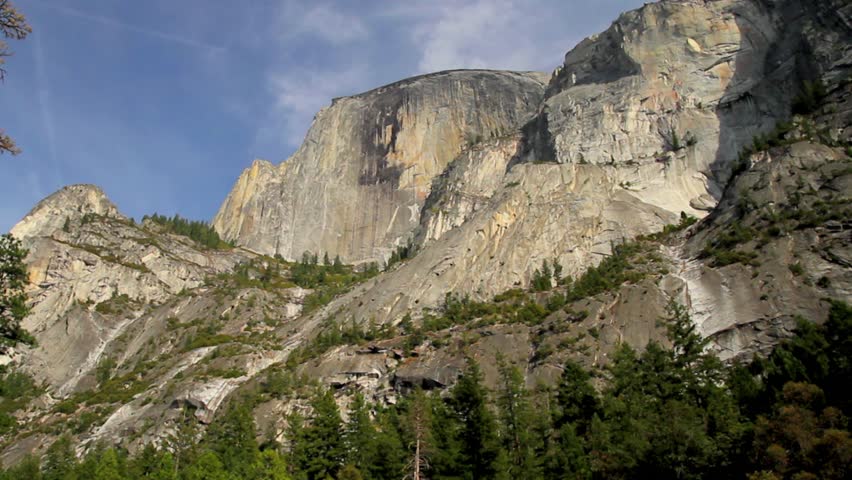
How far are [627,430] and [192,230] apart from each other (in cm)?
12638

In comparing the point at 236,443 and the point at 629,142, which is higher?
the point at 629,142

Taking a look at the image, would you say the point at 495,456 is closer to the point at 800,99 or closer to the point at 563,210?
the point at 563,210

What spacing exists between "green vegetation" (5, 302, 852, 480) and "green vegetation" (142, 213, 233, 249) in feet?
312

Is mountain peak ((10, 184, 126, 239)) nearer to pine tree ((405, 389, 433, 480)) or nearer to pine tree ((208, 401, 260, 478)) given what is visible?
pine tree ((208, 401, 260, 478))

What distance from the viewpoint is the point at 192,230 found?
152 meters

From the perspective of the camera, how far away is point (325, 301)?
374ft

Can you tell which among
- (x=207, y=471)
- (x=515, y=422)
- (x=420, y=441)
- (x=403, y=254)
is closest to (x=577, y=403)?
(x=515, y=422)

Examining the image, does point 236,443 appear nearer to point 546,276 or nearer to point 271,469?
point 271,469

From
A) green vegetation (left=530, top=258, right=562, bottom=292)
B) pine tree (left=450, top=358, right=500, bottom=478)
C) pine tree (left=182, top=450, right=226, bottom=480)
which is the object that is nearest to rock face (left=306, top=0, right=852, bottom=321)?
green vegetation (left=530, top=258, right=562, bottom=292)

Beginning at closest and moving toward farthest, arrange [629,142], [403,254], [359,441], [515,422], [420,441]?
[420,441] < [515,422] < [359,441] < [629,142] < [403,254]

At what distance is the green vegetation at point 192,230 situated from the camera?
148m

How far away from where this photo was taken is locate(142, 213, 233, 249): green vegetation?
14838 cm

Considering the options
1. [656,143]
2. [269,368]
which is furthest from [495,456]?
[656,143]

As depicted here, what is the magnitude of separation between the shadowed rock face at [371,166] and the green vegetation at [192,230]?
36.0 ft
